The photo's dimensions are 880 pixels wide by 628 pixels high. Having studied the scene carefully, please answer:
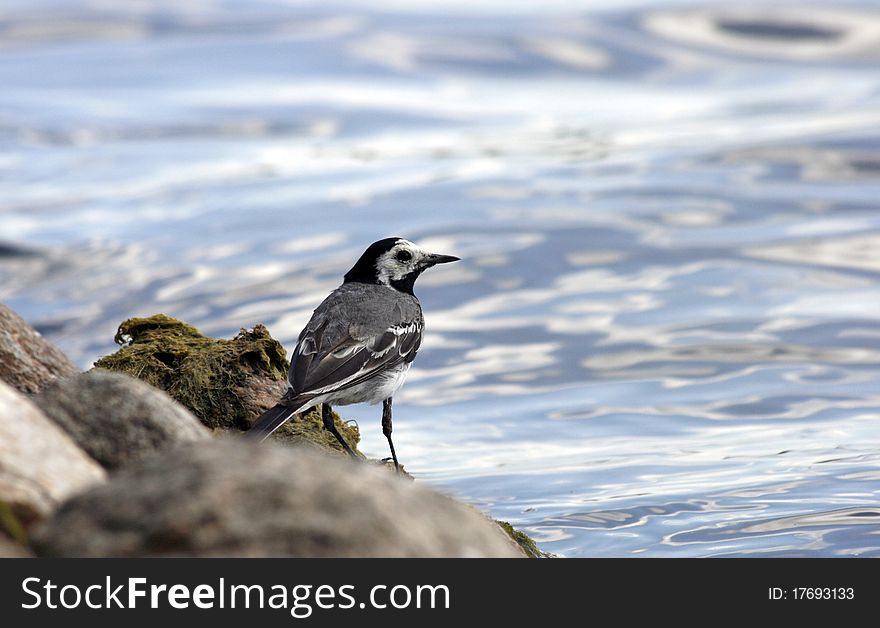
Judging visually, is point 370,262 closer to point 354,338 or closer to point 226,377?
point 354,338

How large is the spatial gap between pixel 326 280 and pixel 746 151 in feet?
40.5

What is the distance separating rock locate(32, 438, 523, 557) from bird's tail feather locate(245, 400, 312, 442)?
12.7 ft

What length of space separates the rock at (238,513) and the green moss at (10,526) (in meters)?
0.11

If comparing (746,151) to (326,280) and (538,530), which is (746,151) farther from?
(538,530)

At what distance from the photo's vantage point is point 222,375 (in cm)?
1133

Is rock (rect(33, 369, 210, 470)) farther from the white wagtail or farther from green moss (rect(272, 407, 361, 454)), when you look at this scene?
green moss (rect(272, 407, 361, 454))

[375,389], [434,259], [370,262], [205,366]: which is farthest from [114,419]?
[434,259]

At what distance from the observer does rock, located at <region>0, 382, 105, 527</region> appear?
245 inches

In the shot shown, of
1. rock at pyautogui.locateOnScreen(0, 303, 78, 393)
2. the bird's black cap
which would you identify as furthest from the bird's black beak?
rock at pyautogui.locateOnScreen(0, 303, 78, 393)

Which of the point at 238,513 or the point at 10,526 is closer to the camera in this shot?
the point at 238,513

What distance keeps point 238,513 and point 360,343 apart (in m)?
5.36
